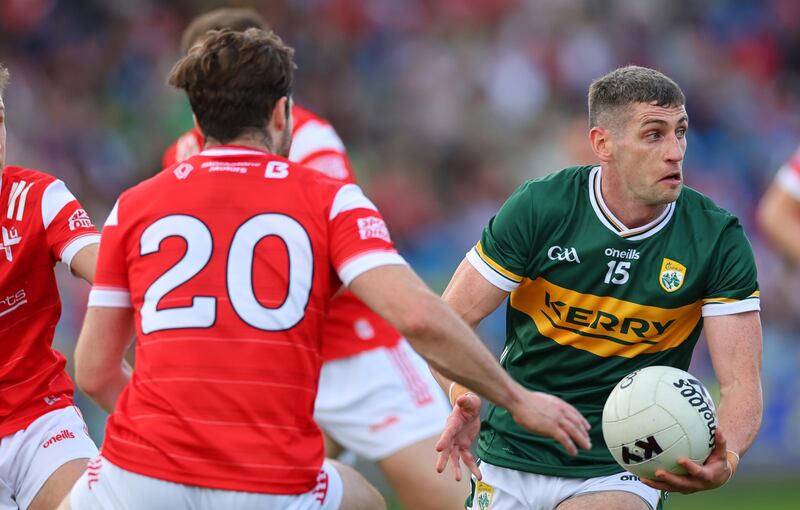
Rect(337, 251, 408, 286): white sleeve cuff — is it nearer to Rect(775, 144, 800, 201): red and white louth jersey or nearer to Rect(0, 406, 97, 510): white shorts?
Rect(0, 406, 97, 510): white shorts

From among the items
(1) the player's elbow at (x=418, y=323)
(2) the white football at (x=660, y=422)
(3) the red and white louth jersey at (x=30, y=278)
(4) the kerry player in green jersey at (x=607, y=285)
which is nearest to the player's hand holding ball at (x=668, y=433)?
(2) the white football at (x=660, y=422)

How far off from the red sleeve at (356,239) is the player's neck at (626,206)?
4.86 feet

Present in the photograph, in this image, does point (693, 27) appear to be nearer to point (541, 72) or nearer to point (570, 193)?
point (541, 72)

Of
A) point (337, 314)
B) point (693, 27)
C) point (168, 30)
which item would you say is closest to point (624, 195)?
point (337, 314)

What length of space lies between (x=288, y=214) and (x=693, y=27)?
14.3m

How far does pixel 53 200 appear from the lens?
5043 millimetres

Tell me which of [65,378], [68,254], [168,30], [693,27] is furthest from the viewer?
[693,27]

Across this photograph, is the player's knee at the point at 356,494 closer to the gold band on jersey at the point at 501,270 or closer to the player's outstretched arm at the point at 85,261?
the gold band on jersey at the point at 501,270

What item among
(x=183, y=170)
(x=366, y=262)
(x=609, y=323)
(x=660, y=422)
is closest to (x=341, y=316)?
(x=609, y=323)

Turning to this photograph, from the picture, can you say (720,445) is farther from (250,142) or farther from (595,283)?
(250,142)

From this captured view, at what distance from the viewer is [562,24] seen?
16.1 metres

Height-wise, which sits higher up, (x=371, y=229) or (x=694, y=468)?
(x=371, y=229)

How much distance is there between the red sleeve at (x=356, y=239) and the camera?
3.88 m

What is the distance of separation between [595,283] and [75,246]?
2131 millimetres
